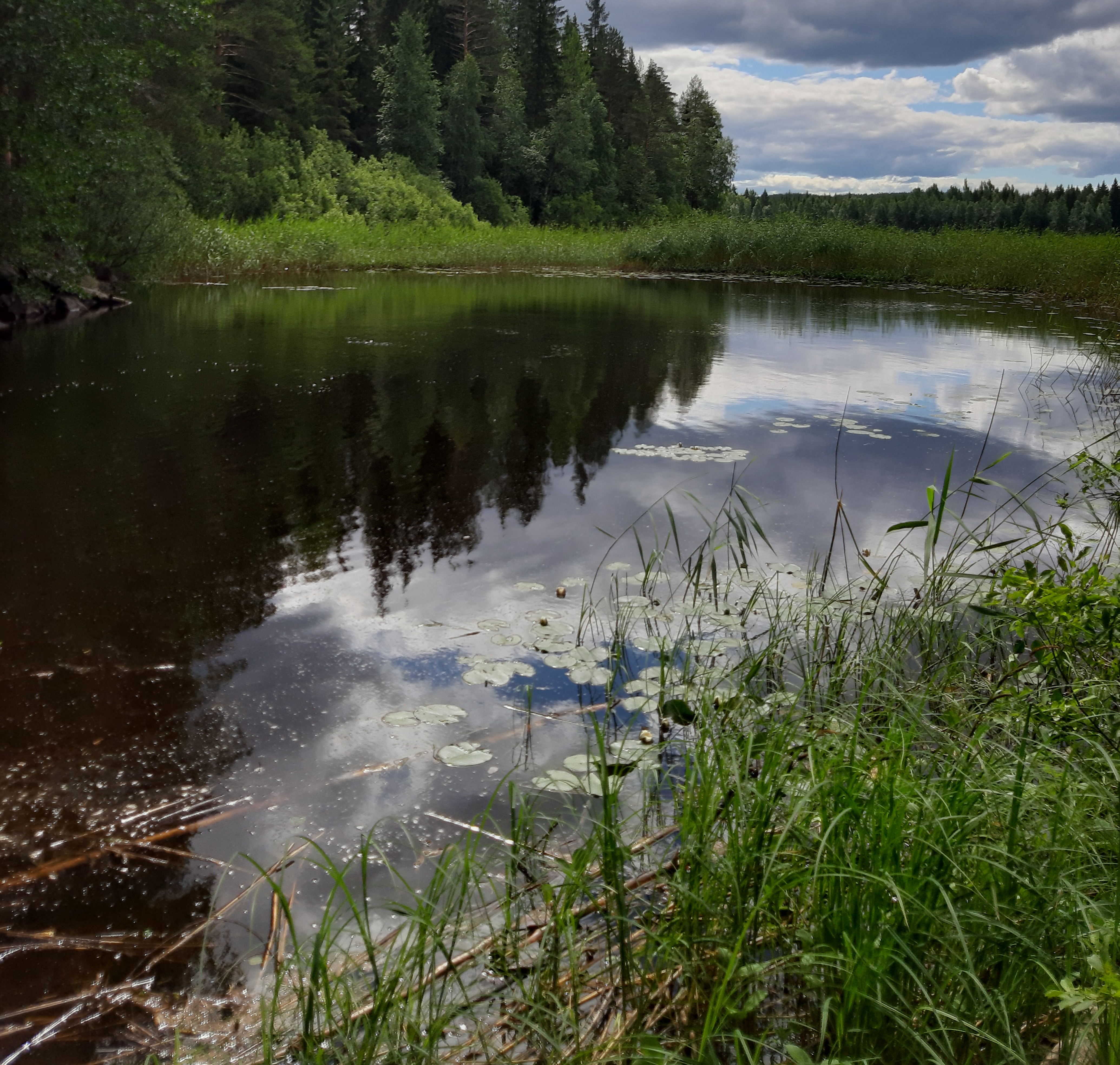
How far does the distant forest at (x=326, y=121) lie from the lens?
13.4 meters

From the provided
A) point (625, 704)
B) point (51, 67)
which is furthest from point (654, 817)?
point (51, 67)

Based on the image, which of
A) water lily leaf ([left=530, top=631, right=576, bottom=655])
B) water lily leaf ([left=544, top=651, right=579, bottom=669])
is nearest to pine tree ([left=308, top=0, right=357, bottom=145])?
water lily leaf ([left=530, top=631, right=576, bottom=655])

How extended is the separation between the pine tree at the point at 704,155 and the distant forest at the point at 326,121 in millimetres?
129

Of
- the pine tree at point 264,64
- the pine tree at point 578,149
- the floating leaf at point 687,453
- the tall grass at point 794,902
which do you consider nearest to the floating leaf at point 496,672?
the tall grass at point 794,902

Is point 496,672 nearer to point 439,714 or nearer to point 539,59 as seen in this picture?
point 439,714

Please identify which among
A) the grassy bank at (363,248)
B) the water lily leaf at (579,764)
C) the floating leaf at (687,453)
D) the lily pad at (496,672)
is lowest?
the water lily leaf at (579,764)

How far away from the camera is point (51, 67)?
1299cm

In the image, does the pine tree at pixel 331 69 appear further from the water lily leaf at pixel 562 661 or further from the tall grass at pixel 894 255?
the water lily leaf at pixel 562 661

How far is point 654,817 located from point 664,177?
178 ft

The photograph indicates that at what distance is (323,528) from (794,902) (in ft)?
13.5

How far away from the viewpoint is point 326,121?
38.2 metres

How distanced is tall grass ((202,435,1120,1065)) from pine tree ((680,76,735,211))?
2172 inches

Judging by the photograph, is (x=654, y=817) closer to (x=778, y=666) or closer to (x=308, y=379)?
(x=778, y=666)

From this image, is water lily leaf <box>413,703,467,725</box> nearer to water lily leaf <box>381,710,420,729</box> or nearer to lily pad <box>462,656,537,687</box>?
water lily leaf <box>381,710,420,729</box>
